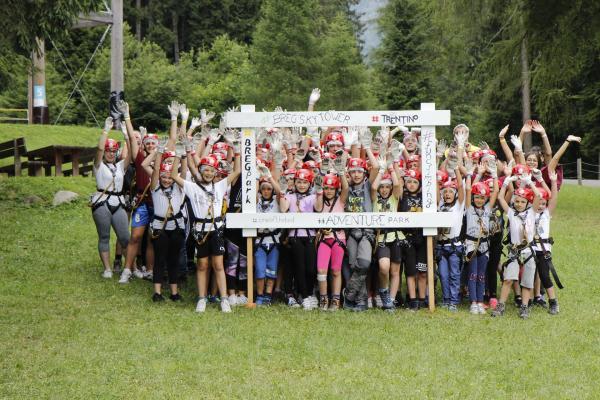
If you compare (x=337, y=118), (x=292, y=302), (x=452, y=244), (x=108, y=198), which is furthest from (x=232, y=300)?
(x=452, y=244)

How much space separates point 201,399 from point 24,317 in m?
3.49

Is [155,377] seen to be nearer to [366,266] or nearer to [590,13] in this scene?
[366,266]

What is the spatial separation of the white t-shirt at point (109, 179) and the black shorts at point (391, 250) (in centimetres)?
364

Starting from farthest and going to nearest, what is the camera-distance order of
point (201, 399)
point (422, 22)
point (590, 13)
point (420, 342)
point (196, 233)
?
point (422, 22) → point (590, 13) → point (196, 233) → point (420, 342) → point (201, 399)

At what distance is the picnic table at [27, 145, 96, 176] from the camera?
20562 mm

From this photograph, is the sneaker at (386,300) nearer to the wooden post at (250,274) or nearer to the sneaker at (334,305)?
the sneaker at (334,305)

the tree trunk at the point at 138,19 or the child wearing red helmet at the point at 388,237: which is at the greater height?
the tree trunk at the point at 138,19

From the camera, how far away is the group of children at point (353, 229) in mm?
10250

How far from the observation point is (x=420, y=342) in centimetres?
875

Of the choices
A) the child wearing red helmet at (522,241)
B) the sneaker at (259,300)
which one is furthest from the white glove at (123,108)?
the child wearing red helmet at (522,241)

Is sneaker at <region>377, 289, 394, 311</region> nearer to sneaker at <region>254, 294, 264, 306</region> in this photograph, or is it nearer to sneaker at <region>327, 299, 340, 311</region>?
sneaker at <region>327, 299, 340, 311</region>

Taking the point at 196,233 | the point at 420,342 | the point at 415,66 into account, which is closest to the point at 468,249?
the point at 420,342

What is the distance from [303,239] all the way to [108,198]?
114 inches

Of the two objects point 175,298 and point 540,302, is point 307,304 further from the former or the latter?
point 540,302
